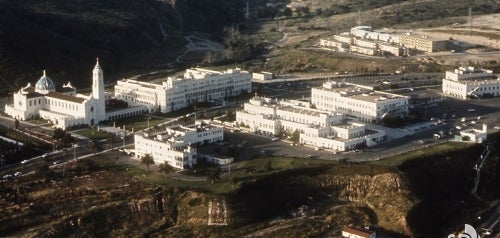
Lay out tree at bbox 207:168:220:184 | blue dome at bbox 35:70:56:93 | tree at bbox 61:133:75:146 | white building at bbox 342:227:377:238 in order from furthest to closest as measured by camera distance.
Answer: blue dome at bbox 35:70:56:93
tree at bbox 61:133:75:146
tree at bbox 207:168:220:184
white building at bbox 342:227:377:238

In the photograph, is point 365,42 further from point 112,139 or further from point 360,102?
point 112,139

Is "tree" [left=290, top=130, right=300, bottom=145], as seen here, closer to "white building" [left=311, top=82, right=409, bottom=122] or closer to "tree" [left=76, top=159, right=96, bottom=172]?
"white building" [left=311, top=82, right=409, bottom=122]

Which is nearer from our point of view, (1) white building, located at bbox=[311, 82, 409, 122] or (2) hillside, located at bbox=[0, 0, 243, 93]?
(1) white building, located at bbox=[311, 82, 409, 122]

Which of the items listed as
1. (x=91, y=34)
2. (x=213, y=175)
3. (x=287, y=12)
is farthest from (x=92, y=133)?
(x=287, y=12)

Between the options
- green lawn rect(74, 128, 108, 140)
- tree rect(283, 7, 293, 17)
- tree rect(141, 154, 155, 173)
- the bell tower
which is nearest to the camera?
tree rect(141, 154, 155, 173)

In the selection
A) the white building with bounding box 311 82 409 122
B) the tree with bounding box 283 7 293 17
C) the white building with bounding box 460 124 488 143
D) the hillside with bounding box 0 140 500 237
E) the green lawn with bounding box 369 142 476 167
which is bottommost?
the hillside with bounding box 0 140 500 237

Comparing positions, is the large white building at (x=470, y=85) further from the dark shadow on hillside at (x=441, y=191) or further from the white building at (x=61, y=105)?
the white building at (x=61, y=105)

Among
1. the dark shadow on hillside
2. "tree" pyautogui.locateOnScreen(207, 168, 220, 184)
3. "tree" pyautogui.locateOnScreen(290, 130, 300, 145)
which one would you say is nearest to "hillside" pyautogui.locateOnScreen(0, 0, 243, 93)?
"tree" pyautogui.locateOnScreen(290, 130, 300, 145)
